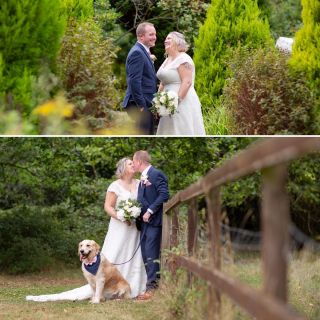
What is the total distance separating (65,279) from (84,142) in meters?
2.27

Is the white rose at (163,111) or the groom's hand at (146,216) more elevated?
the white rose at (163,111)

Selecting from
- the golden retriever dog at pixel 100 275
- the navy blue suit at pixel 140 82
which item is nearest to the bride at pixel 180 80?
the navy blue suit at pixel 140 82

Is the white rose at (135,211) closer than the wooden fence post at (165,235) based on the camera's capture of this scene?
No

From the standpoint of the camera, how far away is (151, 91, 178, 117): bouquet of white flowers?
8.19 m

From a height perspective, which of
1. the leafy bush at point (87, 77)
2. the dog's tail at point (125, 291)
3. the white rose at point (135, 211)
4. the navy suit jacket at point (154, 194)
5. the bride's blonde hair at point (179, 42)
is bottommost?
the dog's tail at point (125, 291)

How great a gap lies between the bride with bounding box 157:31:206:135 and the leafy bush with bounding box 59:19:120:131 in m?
0.63

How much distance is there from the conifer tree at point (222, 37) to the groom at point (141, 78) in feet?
6.91

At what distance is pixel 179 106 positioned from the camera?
8617mm

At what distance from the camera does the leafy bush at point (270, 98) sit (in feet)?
27.8

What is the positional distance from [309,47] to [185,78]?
153cm

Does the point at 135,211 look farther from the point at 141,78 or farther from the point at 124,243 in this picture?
the point at 141,78

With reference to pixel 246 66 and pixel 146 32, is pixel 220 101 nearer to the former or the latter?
pixel 246 66

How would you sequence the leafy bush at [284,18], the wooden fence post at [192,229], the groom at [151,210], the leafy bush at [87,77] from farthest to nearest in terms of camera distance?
1. the leafy bush at [284,18]
2. the groom at [151,210]
3. the leafy bush at [87,77]
4. the wooden fence post at [192,229]

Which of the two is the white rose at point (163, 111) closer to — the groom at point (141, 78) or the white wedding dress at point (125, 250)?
the groom at point (141, 78)
